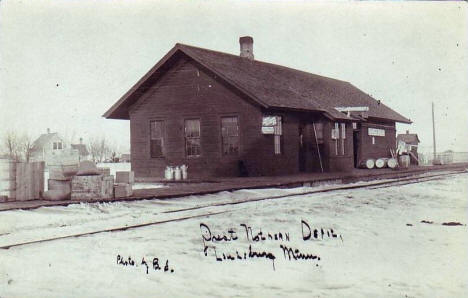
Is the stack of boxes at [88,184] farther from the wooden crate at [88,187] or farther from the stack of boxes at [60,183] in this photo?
the stack of boxes at [60,183]

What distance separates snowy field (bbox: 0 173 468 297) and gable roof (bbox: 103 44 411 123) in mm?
9671

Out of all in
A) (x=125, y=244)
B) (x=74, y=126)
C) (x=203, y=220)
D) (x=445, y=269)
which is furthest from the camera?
(x=74, y=126)

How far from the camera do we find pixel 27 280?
17.6 ft

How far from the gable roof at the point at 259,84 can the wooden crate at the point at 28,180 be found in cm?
923

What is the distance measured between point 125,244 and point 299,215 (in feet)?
13.1

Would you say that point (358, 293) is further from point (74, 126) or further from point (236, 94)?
point (74, 126)

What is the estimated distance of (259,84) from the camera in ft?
69.5

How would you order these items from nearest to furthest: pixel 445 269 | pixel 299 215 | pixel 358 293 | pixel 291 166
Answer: pixel 358 293, pixel 445 269, pixel 299 215, pixel 291 166

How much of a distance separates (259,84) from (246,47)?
571 cm

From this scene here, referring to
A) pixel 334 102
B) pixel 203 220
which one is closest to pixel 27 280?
pixel 203 220

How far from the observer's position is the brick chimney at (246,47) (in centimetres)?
2623

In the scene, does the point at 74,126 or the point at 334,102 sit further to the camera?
the point at 74,126

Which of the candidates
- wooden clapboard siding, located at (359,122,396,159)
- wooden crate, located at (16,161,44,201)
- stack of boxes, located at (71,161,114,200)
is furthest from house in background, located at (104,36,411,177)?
wooden crate, located at (16,161,44,201)

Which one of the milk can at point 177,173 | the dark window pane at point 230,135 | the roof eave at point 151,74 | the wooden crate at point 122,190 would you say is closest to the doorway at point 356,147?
the dark window pane at point 230,135
